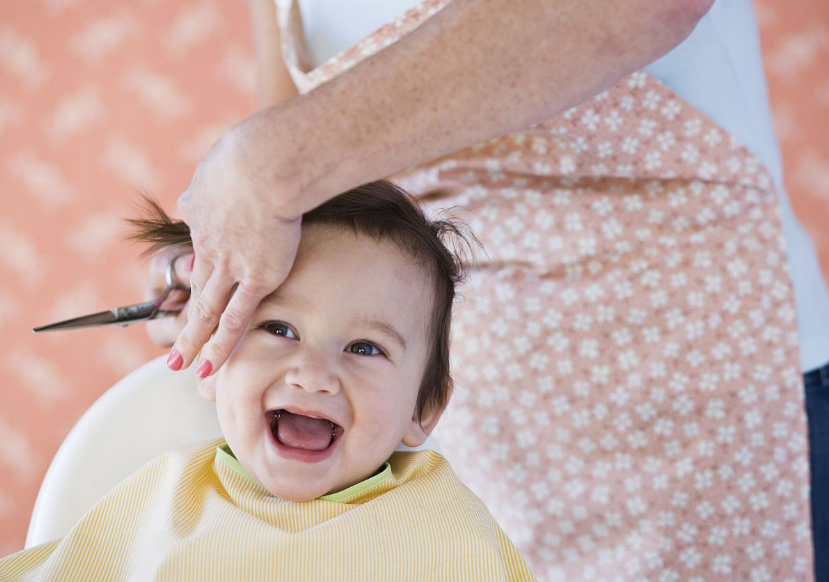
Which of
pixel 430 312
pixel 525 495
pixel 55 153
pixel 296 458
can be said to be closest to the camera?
pixel 296 458

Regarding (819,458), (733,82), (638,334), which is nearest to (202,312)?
(638,334)

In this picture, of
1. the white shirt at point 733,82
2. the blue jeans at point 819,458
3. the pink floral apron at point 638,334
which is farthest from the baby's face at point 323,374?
the blue jeans at point 819,458

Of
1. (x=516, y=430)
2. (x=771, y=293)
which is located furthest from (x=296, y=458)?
(x=771, y=293)

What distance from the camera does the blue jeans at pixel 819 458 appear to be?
0.96 m

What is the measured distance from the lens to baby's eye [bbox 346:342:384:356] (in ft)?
2.79

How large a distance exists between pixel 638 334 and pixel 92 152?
1.69 meters

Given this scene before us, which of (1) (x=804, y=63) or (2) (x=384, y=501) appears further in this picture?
Result: (1) (x=804, y=63)

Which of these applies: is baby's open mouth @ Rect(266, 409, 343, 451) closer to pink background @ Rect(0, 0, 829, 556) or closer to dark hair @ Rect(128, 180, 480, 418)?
dark hair @ Rect(128, 180, 480, 418)

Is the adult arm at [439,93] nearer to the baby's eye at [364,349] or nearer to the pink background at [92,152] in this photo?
the baby's eye at [364,349]

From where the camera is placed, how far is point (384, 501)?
32.9 inches

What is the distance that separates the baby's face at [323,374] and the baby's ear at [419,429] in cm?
7

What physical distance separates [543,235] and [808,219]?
1.52m

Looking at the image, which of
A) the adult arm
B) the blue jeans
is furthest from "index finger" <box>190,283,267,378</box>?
the blue jeans

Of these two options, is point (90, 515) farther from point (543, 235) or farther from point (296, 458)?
point (543, 235)
